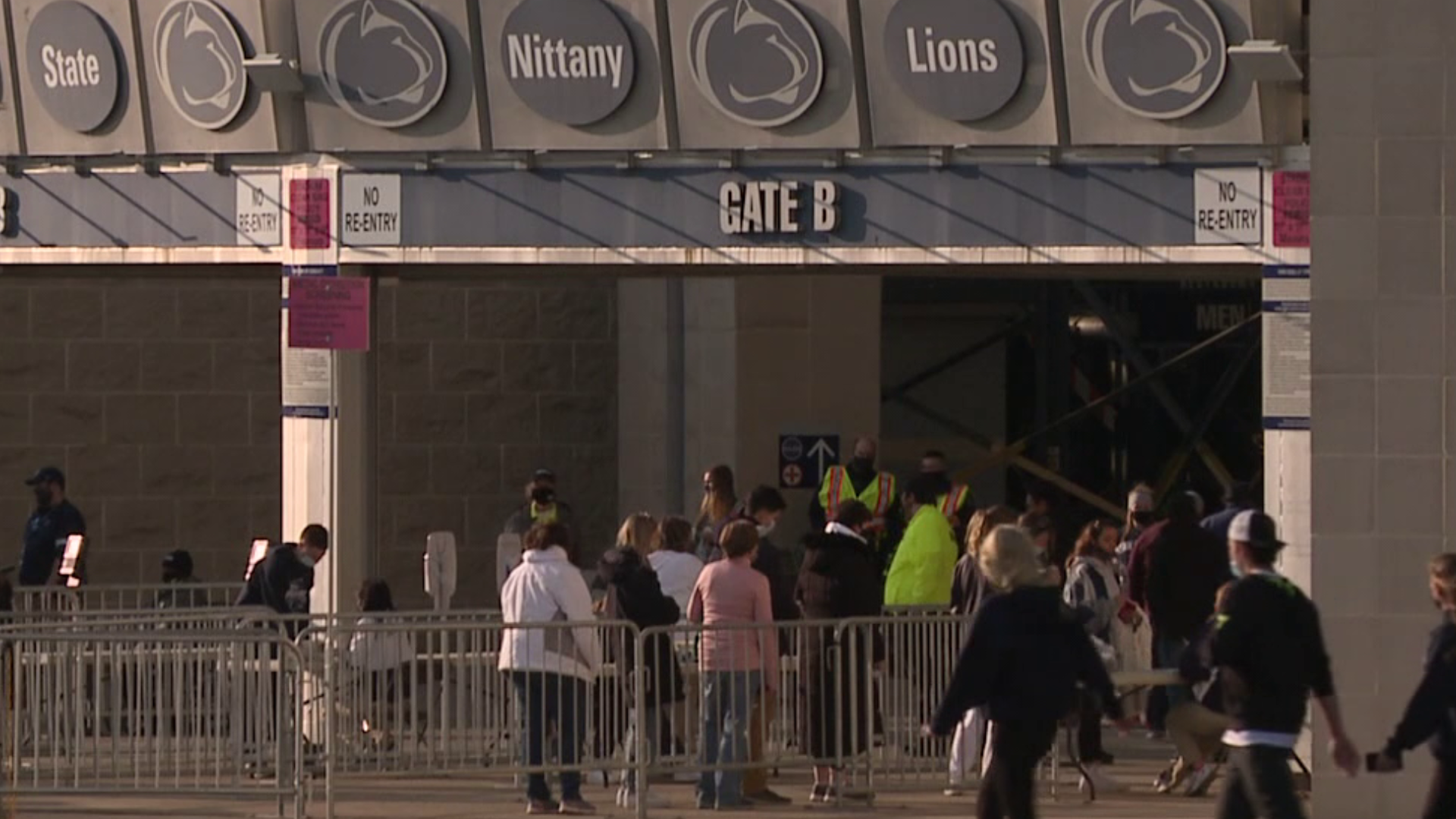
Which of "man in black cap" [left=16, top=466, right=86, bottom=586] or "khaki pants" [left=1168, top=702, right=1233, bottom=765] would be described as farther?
"man in black cap" [left=16, top=466, right=86, bottom=586]

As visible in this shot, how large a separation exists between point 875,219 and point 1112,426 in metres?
11.9

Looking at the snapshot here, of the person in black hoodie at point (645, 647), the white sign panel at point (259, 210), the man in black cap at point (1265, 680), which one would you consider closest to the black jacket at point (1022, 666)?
the man in black cap at point (1265, 680)

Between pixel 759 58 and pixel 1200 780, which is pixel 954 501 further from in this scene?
pixel 1200 780

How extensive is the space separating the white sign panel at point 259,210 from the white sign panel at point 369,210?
479mm

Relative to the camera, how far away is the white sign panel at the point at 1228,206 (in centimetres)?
1819

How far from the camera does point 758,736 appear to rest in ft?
54.4

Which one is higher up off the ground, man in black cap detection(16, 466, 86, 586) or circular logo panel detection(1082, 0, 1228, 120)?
circular logo panel detection(1082, 0, 1228, 120)

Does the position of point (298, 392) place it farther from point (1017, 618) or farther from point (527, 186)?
point (1017, 618)

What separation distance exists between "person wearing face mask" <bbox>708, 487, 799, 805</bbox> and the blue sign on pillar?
6112mm

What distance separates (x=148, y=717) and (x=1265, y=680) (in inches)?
257

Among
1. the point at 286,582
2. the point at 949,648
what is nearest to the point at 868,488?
the point at 286,582

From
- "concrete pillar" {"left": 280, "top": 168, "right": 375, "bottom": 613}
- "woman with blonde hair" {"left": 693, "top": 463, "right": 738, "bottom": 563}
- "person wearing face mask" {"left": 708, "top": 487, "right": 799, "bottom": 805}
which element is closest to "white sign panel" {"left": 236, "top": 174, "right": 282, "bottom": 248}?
"concrete pillar" {"left": 280, "top": 168, "right": 375, "bottom": 613}

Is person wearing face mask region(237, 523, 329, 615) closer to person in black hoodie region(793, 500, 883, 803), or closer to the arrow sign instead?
person in black hoodie region(793, 500, 883, 803)

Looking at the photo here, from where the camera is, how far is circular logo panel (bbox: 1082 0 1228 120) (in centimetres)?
1834
